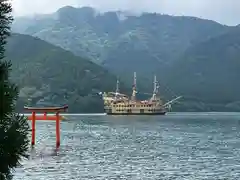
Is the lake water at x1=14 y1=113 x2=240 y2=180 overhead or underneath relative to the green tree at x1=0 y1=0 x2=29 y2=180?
underneath

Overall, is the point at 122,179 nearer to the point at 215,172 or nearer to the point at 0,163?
the point at 215,172

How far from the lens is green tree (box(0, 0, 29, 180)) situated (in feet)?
44.4

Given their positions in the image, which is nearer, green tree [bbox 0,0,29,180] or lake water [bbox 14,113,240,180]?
green tree [bbox 0,0,29,180]

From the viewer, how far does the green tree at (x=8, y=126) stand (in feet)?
44.4

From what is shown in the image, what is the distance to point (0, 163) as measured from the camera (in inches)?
536

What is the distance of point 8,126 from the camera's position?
45.3ft

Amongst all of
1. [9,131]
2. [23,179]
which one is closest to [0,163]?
[9,131]

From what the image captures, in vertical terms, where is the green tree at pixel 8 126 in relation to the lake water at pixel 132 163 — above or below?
above

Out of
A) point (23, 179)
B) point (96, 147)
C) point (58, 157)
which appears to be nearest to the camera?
point (23, 179)

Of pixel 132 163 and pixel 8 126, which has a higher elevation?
pixel 8 126

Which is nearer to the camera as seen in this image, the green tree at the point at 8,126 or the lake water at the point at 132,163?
the green tree at the point at 8,126

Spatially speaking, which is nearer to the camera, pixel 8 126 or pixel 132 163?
pixel 8 126

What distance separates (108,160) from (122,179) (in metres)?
15.4

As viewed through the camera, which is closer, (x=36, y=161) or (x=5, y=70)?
(x=5, y=70)
